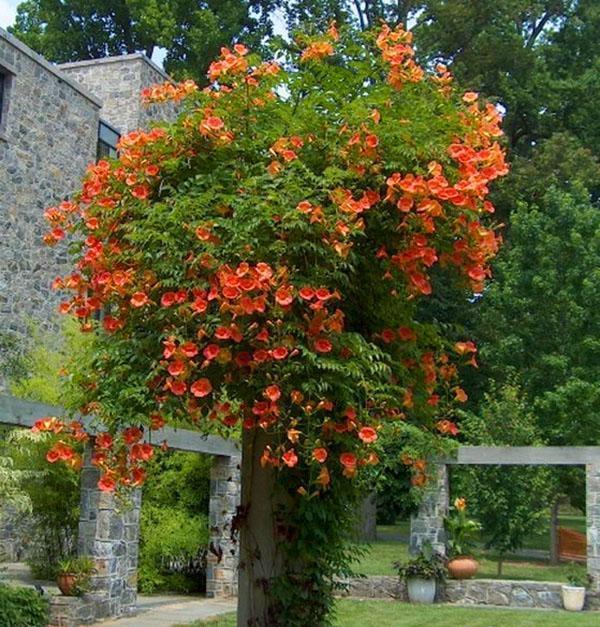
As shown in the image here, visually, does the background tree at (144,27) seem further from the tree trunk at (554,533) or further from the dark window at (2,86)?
the tree trunk at (554,533)

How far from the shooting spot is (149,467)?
11.9 metres

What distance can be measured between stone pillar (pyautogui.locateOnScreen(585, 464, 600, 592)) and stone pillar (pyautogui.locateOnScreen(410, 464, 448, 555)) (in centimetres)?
201

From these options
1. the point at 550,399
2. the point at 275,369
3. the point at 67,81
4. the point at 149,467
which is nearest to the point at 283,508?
the point at 275,369

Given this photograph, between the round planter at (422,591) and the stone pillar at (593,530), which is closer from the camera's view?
the stone pillar at (593,530)

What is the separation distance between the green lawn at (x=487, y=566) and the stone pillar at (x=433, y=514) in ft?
4.10

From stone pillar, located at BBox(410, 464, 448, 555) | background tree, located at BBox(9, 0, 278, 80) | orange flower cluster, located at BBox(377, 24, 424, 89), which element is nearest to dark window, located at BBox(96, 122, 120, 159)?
background tree, located at BBox(9, 0, 278, 80)

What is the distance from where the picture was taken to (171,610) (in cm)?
1059

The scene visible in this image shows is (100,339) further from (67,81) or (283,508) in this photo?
(67,81)

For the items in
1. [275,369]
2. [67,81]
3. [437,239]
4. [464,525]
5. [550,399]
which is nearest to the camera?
[275,369]

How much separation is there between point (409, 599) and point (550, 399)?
691 centimetres

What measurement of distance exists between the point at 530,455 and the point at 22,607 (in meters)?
7.58

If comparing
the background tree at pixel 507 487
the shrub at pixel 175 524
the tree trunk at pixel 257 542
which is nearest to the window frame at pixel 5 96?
the shrub at pixel 175 524

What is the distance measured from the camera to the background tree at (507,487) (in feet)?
51.1

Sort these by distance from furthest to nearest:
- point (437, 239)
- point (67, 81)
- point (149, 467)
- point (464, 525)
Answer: point (67, 81) < point (464, 525) < point (149, 467) < point (437, 239)
